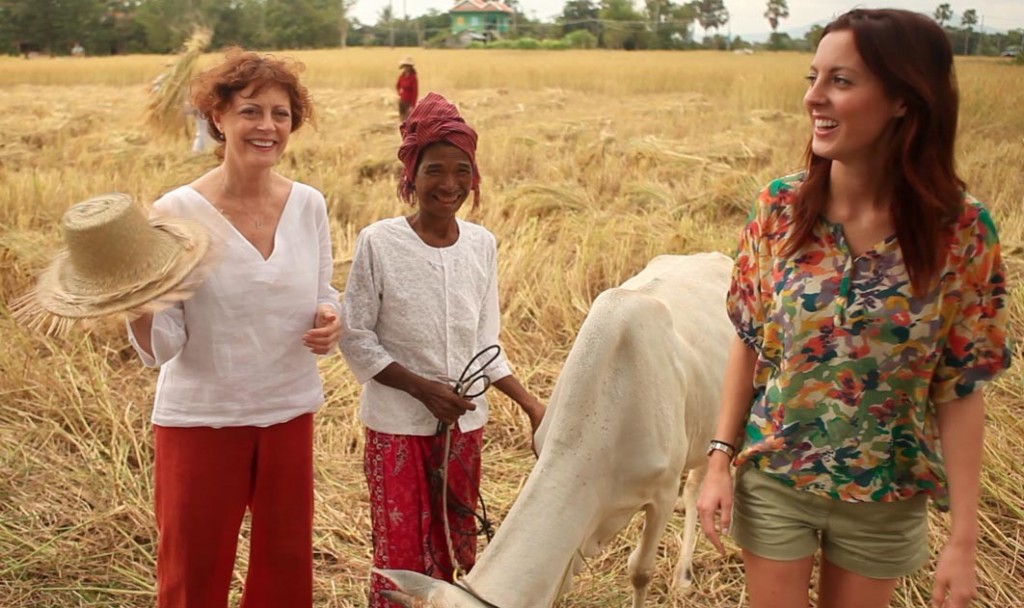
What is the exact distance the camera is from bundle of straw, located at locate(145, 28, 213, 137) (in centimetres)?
1216

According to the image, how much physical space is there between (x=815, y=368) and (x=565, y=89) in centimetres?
2198

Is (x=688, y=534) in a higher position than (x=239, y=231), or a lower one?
lower

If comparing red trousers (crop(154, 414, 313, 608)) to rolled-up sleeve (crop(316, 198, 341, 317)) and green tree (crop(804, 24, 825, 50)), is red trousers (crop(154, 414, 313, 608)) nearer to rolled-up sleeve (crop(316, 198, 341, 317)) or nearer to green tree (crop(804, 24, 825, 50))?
rolled-up sleeve (crop(316, 198, 341, 317))

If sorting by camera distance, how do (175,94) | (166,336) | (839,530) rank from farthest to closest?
(175,94) < (166,336) < (839,530)

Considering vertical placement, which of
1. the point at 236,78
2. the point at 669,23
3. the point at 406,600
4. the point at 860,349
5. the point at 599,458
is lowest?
the point at 406,600

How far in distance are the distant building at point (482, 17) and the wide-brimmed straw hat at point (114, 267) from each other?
129 feet

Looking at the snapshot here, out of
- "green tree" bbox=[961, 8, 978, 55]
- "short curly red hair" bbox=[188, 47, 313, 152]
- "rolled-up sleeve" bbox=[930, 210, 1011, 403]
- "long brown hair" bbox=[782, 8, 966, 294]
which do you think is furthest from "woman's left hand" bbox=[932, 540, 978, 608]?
"green tree" bbox=[961, 8, 978, 55]

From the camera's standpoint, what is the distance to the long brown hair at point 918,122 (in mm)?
1864

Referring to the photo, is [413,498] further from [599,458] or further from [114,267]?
[114,267]

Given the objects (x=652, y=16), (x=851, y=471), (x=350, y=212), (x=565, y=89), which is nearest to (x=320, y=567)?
(x=851, y=471)

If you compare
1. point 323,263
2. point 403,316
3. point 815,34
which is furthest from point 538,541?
point 815,34

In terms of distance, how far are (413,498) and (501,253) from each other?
4221mm

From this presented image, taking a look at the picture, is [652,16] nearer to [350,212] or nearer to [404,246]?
[350,212]

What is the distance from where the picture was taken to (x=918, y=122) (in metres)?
1.91
